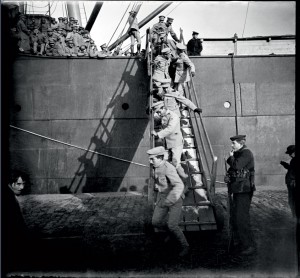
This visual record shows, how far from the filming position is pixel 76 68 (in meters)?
10.2

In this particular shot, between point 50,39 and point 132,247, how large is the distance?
8.25 metres

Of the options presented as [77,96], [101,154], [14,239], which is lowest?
[14,239]

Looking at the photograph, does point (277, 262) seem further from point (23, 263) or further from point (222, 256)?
point (23, 263)

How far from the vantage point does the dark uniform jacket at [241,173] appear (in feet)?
15.7

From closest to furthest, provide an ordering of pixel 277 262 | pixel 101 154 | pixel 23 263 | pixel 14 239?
pixel 14 239, pixel 277 262, pixel 23 263, pixel 101 154

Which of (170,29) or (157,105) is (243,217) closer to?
(157,105)

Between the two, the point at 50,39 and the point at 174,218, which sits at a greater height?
the point at 50,39

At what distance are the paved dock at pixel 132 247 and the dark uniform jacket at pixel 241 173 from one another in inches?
42.8

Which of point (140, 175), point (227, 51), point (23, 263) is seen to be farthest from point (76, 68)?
point (23, 263)

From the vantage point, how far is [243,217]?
15.8 feet

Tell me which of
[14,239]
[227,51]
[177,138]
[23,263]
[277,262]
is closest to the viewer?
[14,239]

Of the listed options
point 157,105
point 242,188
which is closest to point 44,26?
point 157,105

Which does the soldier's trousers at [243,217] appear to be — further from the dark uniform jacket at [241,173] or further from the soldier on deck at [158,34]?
the soldier on deck at [158,34]

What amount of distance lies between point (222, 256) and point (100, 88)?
718 centimetres
